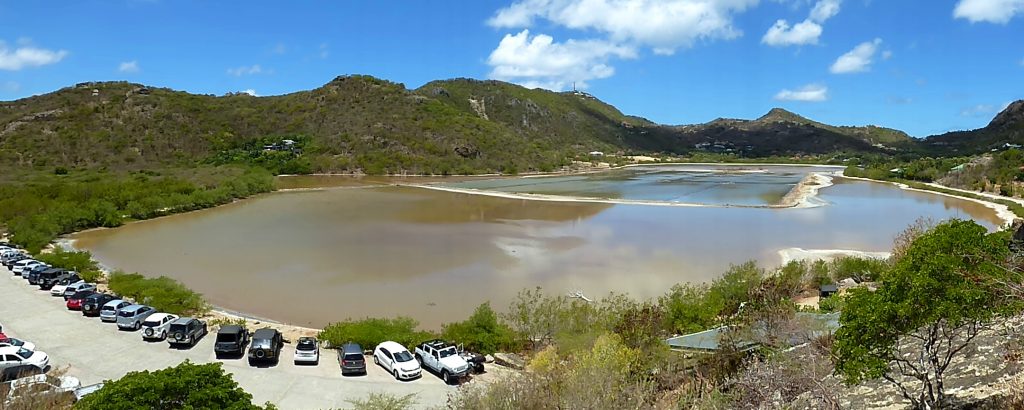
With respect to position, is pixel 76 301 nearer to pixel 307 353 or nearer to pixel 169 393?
pixel 307 353

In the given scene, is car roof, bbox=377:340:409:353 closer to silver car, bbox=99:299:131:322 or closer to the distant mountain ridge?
silver car, bbox=99:299:131:322

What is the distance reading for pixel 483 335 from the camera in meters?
19.8

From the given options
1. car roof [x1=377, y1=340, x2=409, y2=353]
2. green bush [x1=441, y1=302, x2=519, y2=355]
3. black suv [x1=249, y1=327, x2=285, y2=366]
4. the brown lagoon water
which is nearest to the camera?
black suv [x1=249, y1=327, x2=285, y2=366]

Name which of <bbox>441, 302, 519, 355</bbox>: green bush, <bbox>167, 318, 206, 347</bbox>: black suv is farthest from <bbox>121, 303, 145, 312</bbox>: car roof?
<bbox>441, 302, 519, 355</bbox>: green bush

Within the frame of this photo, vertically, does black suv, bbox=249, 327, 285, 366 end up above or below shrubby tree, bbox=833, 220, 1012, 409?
below

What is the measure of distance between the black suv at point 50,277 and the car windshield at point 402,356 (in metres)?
20.8

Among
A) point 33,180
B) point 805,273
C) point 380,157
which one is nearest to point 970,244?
point 805,273

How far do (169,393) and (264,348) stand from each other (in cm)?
871

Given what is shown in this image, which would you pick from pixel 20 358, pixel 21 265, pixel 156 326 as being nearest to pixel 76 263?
pixel 21 265

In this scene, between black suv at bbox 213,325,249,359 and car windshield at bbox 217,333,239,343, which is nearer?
black suv at bbox 213,325,249,359

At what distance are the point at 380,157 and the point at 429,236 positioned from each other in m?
89.7

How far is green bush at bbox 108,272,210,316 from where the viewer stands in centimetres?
2436

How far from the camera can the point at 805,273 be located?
29375 mm

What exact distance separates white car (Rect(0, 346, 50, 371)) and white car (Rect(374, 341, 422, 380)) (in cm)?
934
